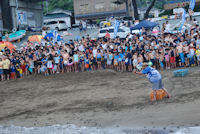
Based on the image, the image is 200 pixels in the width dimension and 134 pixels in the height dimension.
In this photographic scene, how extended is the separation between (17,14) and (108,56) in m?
21.0

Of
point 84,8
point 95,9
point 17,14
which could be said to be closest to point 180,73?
point 17,14

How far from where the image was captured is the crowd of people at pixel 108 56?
1706cm

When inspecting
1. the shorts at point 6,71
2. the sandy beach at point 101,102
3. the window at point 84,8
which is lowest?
the sandy beach at point 101,102

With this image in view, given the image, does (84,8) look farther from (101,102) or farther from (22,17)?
(101,102)

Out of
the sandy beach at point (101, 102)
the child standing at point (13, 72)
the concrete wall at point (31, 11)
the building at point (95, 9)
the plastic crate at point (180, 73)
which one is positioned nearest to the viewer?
the sandy beach at point (101, 102)

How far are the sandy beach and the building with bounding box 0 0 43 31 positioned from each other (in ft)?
64.7

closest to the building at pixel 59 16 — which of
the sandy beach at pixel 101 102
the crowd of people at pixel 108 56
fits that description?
the crowd of people at pixel 108 56

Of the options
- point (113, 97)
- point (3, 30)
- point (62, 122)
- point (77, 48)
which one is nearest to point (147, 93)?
point (113, 97)

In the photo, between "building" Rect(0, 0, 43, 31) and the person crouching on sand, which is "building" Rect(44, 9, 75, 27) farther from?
the person crouching on sand

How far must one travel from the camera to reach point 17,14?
1425 inches

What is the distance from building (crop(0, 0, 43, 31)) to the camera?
116 ft

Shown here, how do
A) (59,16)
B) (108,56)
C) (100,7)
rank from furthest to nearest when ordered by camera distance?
(100,7), (59,16), (108,56)

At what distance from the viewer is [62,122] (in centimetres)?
948

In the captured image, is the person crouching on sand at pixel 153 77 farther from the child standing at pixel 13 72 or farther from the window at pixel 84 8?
the window at pixel 84 8
